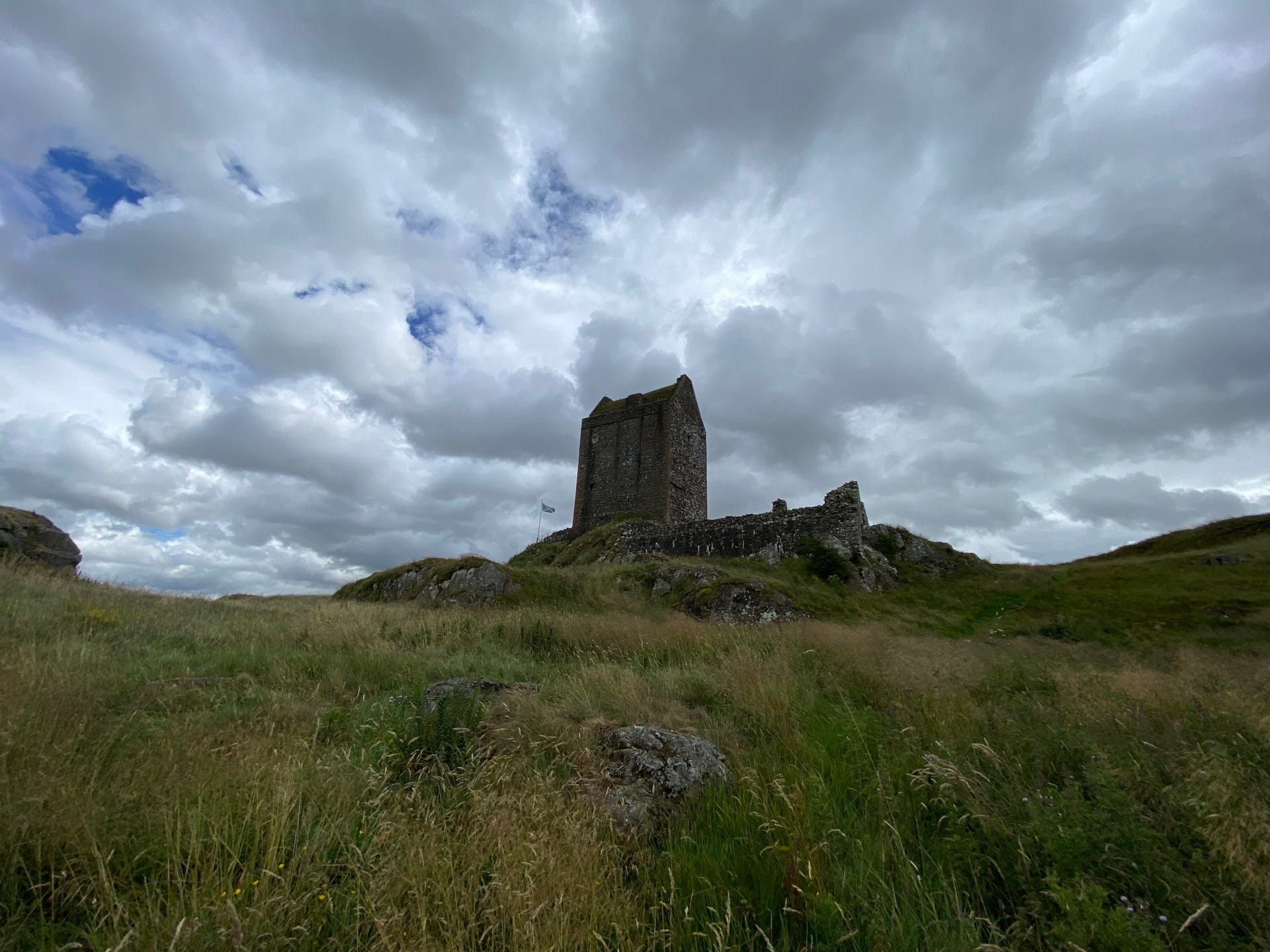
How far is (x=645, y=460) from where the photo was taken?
34.4 metres

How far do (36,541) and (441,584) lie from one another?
1207 cm

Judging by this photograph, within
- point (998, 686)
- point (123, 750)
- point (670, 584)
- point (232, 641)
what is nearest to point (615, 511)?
point (670, 584)

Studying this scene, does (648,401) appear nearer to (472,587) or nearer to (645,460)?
(645,460)

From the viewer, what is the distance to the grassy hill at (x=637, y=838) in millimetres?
2555

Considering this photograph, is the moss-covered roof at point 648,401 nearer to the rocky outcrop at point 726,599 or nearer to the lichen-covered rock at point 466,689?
the rocky outcrop at point 726,599

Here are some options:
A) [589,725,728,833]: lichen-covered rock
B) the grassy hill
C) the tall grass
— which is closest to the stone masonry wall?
the grassy hill

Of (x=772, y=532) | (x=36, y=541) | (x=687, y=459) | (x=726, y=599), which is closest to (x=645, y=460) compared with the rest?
(x=687, y=459)

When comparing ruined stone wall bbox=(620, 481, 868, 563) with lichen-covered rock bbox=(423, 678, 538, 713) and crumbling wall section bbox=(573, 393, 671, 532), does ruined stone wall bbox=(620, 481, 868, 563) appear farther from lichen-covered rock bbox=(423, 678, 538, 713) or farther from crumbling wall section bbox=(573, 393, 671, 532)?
lichen-covered rock bbox=(423, 678, 538, 713)

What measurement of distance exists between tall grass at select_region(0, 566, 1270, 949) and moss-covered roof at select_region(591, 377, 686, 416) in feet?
98.4

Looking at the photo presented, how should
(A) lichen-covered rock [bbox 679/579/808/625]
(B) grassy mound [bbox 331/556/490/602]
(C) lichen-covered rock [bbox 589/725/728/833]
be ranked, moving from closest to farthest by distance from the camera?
1. (C) lichen-covered rock [bbox 589/725/728/833]
2. (A) lichen-covered rock [bbox 679/579/808/625]
3. (B) grassy mound [bbox 331/556/490/602]

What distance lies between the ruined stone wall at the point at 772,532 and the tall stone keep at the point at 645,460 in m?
6.59

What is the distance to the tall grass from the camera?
2543 mm

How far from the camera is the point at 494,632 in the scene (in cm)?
1193

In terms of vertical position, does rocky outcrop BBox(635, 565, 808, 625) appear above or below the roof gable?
below
